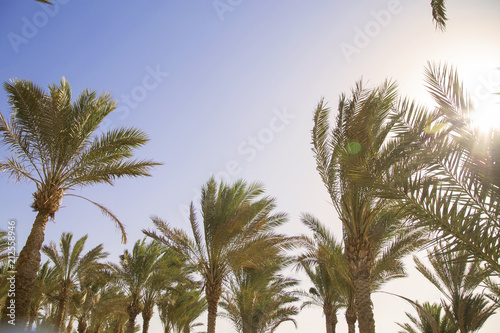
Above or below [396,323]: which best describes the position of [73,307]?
above

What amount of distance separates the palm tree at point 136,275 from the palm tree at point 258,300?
173 inches

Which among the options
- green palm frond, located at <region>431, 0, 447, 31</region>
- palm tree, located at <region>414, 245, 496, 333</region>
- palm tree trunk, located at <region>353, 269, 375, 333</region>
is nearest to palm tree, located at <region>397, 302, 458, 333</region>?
palm tree, located at <region>414, 245, 496, 333</region>

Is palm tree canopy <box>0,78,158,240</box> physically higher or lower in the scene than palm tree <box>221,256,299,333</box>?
higher

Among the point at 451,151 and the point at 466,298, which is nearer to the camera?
the point at 451,151

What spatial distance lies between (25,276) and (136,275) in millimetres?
11104

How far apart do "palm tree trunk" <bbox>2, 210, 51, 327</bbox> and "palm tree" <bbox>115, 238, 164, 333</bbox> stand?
33.5 ft

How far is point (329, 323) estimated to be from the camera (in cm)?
2016

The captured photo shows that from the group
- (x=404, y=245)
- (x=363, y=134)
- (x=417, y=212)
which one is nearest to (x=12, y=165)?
(x=363, y=134)

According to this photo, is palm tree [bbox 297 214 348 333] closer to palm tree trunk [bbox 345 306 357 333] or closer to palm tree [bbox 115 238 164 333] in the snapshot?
palm tree trunk [bbox 345 306 357 333]

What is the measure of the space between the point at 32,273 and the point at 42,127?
381 centimetres

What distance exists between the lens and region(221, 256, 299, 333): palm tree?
1744 cm

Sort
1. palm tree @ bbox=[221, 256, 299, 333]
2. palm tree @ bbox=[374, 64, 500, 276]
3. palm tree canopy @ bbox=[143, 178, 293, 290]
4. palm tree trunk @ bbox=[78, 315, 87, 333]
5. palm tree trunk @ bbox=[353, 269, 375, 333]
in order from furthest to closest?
palm tree trunk @ bbox=[78, 315, 87, 333], palm tree @ bbox=[221, 256, 299, 333], palm tree canopy @ bbox=[143, 178, 293, 290], palm tree trunk @ bbox=[353, 269, 375, 333], palm tree @ bbox=[374, 64, 500, 276]

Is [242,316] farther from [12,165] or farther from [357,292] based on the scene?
[12,165]

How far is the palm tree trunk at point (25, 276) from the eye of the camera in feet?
25.2
